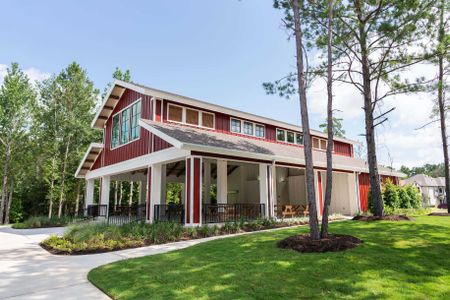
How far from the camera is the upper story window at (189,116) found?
15.1 metres

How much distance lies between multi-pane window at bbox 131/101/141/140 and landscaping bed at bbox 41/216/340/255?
638 centimetres

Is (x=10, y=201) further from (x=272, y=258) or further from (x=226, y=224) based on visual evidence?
(x=272, y=258)

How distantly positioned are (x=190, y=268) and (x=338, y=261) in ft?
8.99

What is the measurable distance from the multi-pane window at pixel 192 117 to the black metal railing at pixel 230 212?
479cm

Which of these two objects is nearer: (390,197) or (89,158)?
(390,197)

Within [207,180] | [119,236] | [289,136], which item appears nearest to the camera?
[119,236]

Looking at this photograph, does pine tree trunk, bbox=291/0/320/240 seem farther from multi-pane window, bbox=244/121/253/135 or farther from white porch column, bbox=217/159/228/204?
multi-pane window, bbox=244/121/253/135

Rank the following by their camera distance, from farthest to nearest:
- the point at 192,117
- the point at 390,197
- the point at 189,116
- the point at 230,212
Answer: the point at 390,197
the point at 192,117
the point at 189,116
the point at 230,212

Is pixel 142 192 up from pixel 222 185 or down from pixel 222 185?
down

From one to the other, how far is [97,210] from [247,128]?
10566 millimetres

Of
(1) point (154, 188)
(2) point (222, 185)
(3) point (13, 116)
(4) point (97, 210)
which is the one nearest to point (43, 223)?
(4) point (97, 210)

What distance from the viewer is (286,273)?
201 inches

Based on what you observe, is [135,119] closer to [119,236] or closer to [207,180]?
[207,180]

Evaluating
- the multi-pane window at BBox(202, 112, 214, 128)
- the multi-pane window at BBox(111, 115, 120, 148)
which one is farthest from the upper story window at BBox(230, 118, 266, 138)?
the multi-pane window at BBox(111, 115, 120, 148)
